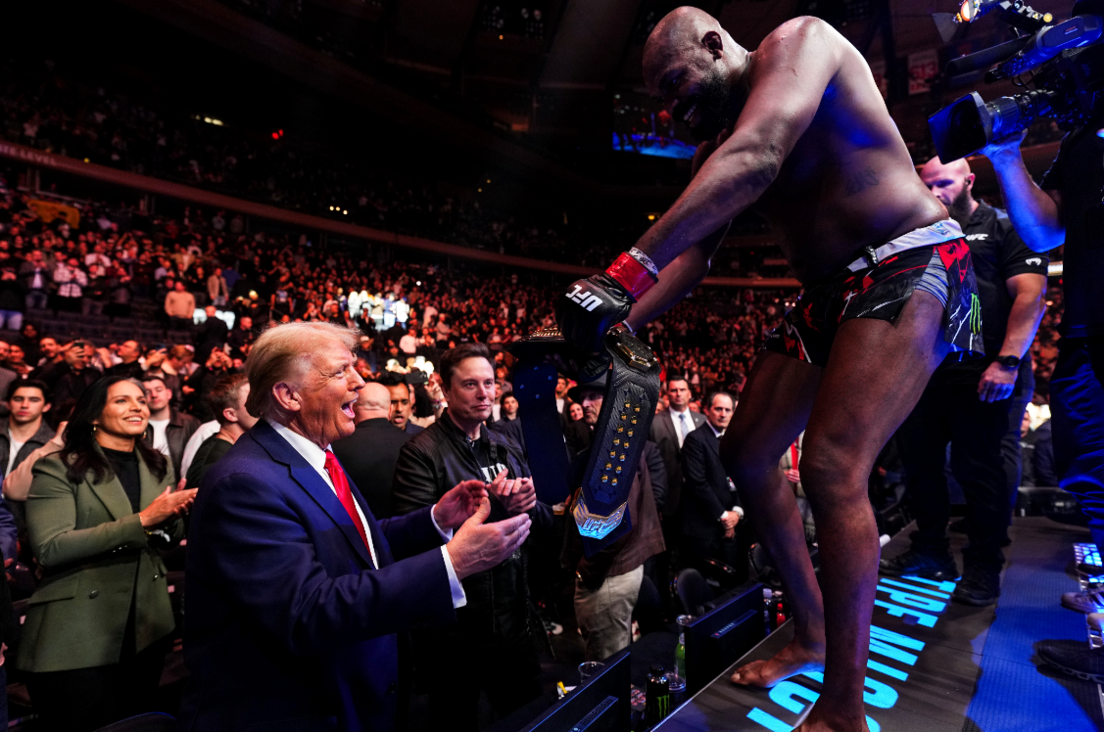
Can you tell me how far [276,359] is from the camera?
159cm

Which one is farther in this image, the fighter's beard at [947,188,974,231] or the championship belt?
the fighter's beard at [947,188,974,231]

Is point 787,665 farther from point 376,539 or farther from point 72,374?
Result: point 72,374

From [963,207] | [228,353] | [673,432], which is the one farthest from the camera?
[228,353]

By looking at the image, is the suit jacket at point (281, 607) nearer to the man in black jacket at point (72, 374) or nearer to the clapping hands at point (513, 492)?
the clapping hands at point (513, 492)

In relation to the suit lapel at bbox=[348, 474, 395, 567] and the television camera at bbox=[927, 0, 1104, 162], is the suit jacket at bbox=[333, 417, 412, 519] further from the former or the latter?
the television camera at bbox=[927, 0, 1104, 162]

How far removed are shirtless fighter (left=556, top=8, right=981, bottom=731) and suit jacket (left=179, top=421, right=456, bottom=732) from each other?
744 millimetres

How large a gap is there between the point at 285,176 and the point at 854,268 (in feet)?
53.8

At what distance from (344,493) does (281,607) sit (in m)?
0.43

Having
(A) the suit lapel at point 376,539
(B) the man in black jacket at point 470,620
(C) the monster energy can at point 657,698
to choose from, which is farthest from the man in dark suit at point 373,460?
(C) the monster energy can at point 657,698

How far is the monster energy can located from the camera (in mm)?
1736

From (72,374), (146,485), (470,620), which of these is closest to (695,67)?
(470,620)

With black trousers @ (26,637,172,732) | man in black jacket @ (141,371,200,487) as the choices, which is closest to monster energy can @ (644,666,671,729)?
black trousers @ (26,637,172,732)

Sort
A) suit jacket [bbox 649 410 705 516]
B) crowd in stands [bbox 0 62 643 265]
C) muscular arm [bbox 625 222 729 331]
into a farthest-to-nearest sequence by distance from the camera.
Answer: crowd in stands [bbox 0 62 643 265], suit jacket [bbox 649 410 705 516], muscular arm [bbox 625 222 729 331]

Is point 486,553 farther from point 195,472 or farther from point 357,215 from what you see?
point 357,215
